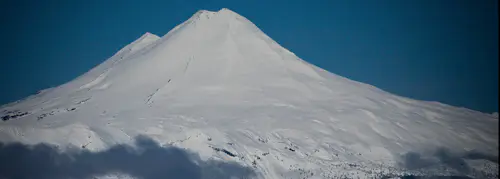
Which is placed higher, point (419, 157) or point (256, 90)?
point (256, 90)

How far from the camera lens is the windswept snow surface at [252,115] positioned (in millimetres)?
71625

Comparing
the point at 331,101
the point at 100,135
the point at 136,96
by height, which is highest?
the point at 331,101

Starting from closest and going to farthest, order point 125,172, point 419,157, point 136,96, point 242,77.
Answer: point 125,172 < point 419,157 < point 136,96 < point 242,77

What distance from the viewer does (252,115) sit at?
84.2 metres

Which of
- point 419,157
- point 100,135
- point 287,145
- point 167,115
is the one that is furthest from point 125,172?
point 419,157

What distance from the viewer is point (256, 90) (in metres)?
95.2

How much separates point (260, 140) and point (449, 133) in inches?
1180

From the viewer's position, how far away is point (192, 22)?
118 m

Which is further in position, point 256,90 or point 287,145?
point 256,90

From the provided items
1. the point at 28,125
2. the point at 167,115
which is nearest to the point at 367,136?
the point at 167,115

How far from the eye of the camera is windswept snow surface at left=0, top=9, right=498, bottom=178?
7162cm

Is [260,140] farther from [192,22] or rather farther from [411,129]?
[192,22]

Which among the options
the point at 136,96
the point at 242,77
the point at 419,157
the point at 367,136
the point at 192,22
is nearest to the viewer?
the point at 419,157

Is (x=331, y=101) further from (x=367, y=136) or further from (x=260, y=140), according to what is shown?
(x=260, y=140)
